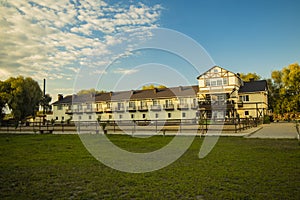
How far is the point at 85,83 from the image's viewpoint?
34.4 feet

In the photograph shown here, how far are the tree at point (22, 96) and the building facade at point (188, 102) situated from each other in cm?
550

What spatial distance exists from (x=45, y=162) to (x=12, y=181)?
7.85 feet

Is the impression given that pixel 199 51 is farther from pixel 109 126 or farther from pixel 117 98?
pixel 117 98

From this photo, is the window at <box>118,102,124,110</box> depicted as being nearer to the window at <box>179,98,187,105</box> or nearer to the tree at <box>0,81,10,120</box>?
the window at <box>179,98,187,105</box>

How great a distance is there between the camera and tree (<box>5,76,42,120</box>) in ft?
151

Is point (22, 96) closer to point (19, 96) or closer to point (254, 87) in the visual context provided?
point (19, 96)

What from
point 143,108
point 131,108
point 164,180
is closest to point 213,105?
point 143,108

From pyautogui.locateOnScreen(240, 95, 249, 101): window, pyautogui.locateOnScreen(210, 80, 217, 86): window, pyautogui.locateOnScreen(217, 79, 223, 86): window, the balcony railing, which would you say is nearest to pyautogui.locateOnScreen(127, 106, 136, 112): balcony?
pyautogui.locateOnScreen(210, 80, 217, 86): window

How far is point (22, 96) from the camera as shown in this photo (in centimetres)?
4747

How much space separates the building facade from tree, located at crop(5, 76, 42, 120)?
18.1 feet

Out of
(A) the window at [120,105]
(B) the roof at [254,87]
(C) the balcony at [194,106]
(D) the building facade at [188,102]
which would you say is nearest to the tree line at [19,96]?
(D) the building facade at [188,102]

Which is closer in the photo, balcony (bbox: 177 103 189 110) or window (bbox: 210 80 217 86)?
window (bbox: 210 80 217 86)

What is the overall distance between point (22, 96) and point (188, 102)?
109 feet

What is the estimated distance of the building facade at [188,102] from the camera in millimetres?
39656
